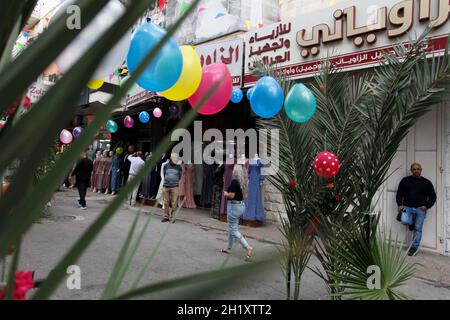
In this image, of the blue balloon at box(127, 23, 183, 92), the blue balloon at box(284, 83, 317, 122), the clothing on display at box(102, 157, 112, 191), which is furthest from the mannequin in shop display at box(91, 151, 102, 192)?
the blue balloon at box(284, 83, 317, 122)

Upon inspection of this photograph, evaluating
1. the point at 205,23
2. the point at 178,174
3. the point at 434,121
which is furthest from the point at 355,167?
the point at 205,23

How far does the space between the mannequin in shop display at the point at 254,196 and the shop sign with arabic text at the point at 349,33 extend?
1.92 metres

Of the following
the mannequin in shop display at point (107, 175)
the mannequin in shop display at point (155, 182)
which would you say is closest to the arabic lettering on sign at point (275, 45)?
the mannequin in shop display at point (155, 182)

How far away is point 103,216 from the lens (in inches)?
19.0

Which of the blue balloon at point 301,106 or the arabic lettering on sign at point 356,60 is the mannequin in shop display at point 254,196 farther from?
the blue balloon at point 301,106

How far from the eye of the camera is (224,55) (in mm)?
9047

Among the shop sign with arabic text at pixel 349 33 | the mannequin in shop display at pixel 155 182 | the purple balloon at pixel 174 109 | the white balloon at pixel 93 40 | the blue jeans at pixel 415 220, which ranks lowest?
the blue jeans at pixel 415 220

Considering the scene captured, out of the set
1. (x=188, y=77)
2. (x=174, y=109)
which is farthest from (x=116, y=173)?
(x=188, y=77)

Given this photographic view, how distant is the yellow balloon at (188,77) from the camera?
401 centimetres

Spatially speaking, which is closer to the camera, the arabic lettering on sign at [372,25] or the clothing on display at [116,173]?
the arabic lettering on sign at [372,25]

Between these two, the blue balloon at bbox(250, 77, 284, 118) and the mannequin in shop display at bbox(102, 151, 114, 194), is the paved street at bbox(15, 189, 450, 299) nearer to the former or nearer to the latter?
the blue balloon at bbox(250, 77, 284, 118)

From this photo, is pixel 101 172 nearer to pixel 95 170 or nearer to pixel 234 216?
pixel 95 170

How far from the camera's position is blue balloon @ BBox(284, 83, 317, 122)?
12.2 feet
